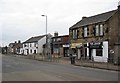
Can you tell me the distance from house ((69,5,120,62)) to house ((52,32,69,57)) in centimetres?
1792

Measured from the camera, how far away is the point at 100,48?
4322 cm

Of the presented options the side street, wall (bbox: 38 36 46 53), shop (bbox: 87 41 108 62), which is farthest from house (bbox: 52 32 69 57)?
shop (bbox: 87 41 108 62)

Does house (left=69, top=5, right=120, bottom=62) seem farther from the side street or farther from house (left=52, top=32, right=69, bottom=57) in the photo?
house (left=52, top=32, right=69, bottom=57)

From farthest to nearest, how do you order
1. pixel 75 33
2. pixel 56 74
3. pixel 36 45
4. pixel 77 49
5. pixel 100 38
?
1. pixel 36 45
2. pixel 75 33
3. pixel 77 49
4. pixel 100 38
5. pixel 56 74

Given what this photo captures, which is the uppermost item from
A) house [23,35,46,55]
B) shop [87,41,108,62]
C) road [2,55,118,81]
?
house [23,35,46,55]

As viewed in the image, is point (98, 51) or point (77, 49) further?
point (77, 49)

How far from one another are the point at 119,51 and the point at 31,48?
63546 millimetres

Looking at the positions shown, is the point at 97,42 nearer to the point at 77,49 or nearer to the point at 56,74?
the point at 77,49

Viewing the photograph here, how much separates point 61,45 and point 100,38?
30.1 metres

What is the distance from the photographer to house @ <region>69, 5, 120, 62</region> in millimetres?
40703

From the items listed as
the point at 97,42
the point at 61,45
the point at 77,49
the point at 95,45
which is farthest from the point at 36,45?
the point at 97,42

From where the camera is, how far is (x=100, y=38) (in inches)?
1703

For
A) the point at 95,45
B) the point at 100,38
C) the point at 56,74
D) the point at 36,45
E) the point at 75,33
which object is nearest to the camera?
the point at 56,74

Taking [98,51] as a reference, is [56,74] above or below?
below
